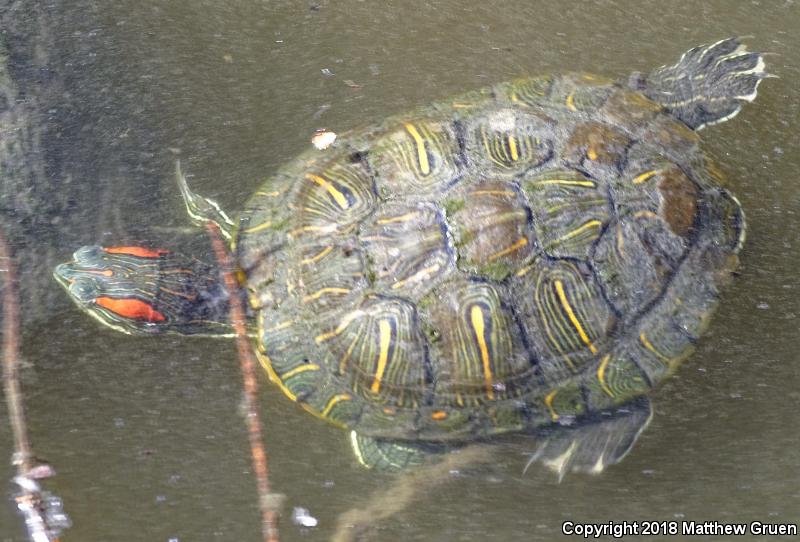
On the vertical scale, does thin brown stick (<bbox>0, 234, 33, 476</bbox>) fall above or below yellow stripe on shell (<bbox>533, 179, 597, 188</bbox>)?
below

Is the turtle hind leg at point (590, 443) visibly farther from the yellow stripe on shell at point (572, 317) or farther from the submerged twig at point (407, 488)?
the yellow stripe on shell at point (572, 317)

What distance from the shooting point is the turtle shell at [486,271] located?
213 cm

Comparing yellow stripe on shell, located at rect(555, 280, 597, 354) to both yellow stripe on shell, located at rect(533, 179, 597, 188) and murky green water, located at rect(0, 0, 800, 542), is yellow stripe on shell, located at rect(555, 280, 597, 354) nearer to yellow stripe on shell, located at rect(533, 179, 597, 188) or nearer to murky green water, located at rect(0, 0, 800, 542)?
yellow stripe on shell, located at rect(533, 179, 597, 188)

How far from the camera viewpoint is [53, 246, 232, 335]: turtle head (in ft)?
8.00

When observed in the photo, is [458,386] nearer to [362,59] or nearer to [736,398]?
[736,398]

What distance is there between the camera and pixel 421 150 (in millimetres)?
2307

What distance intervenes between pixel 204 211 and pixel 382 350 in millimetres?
1135

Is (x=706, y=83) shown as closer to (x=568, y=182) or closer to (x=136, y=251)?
(x=568, y=182)

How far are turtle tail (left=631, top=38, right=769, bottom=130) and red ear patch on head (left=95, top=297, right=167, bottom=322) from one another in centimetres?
237

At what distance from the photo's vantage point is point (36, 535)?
2.34m

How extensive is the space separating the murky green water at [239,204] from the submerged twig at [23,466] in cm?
5

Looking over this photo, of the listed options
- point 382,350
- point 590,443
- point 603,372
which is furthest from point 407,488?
point 603,372

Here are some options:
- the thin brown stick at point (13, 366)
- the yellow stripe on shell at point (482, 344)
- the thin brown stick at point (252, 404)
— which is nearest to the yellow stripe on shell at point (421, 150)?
the yellow stripe on shell at point (482, 344)

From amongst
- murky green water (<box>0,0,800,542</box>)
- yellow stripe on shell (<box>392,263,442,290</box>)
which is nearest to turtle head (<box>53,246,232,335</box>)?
murky green water (<box>0,0,800,542</box>)
